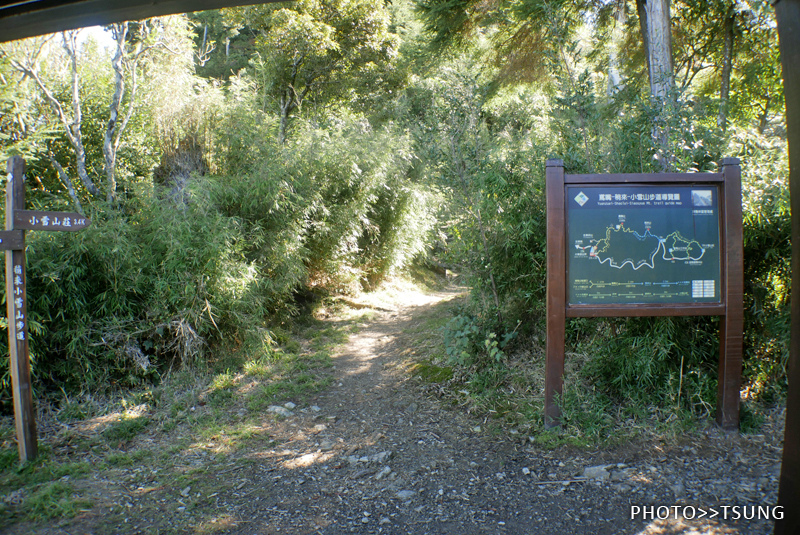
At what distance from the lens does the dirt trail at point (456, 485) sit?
2748mm

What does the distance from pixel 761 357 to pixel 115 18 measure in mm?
4860

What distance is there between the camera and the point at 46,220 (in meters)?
3.55

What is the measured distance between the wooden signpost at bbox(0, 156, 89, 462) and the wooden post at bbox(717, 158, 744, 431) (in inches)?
198

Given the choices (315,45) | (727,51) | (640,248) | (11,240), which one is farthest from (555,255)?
(315,45)

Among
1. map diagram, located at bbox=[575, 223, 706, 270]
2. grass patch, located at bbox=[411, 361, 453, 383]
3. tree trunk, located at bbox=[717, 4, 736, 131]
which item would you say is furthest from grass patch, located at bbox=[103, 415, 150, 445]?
tree trunk, located at bbox=[717, 4, 736, 131]

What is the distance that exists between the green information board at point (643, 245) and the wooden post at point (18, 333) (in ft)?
13.4

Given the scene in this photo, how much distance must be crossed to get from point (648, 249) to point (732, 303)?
2.27 ft

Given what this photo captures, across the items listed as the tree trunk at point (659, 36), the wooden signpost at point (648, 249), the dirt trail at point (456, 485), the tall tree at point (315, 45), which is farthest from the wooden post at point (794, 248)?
the tall tree at point (315, 45)

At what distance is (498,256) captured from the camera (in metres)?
4.72

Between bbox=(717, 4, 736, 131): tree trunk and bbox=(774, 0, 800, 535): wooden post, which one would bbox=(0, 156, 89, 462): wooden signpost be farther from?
bbox=(717, 4, 736, 131): tree trunk

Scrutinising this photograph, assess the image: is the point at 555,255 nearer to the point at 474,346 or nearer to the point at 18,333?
the point at 474,346

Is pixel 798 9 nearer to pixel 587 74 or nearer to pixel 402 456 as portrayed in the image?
pixel 587 74

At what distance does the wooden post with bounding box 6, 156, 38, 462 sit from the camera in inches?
135

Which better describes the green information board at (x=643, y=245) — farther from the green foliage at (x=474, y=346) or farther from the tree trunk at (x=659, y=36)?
the tree trunk at (x=659, y=36)
